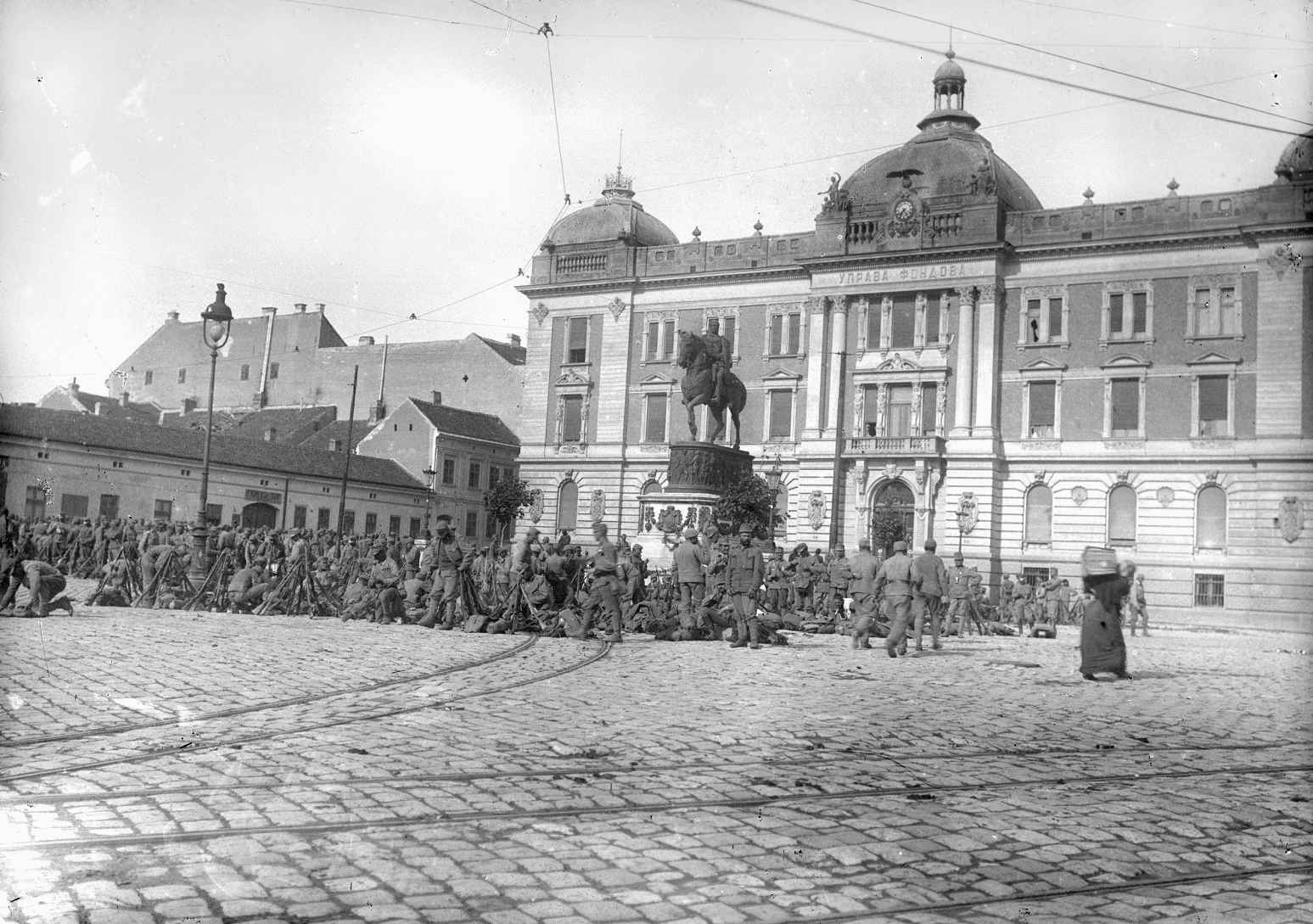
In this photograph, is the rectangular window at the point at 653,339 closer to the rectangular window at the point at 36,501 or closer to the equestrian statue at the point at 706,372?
the equestrian statue at the point at 706,372

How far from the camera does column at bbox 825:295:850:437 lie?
48.1 meters

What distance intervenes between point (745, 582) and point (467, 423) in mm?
47834

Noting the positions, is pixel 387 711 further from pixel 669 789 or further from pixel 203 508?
pixel 203 508

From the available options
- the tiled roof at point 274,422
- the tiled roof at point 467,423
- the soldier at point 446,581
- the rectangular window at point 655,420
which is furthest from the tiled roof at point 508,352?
the soldier at point 446,581

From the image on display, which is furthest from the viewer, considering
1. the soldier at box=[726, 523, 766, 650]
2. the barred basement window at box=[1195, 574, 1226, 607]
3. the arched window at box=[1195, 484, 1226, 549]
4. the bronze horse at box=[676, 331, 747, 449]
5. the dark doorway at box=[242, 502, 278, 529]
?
the dark doorway at box=[242, 502, 278, 529]

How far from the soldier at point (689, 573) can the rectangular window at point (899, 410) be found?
30.5 metres

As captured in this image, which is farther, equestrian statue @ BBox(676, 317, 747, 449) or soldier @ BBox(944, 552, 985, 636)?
equestrian statue @ BBox(676, 317, 747, 449)

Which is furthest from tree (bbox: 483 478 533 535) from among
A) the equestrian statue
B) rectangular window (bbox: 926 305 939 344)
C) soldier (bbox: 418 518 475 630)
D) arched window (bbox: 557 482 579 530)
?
soldier (bbox: 418 518 475 630)

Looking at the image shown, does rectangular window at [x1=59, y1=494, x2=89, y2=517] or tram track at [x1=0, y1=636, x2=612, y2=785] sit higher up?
rectangular window at [x1=59, y1=494, x2=89, y2=517]

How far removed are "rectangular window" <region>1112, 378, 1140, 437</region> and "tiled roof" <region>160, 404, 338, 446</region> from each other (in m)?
41.7

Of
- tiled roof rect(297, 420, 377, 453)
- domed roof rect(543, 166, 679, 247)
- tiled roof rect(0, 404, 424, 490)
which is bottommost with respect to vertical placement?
tiled roof rect(0, 404, 424, 490)

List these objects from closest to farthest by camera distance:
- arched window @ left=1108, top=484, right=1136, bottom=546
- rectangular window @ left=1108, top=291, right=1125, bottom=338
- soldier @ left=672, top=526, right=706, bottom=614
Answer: soldier @ left=672, top=526, right=706, bottom=614 < arched window @ left=1108, top=484, right=1136, bottom=546 < rectangular window @ left=1108, top=291, right=1125, bottom=338

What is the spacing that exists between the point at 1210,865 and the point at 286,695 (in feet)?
22.9

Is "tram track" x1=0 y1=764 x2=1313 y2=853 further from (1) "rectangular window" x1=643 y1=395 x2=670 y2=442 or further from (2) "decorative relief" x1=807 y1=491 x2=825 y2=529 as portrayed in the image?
(1) "rectangular window" x1=643 y1=395 x2=670 y2=442
